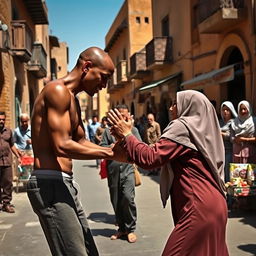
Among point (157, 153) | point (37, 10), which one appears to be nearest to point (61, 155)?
point (157, 153)

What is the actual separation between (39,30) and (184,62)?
9.02 m

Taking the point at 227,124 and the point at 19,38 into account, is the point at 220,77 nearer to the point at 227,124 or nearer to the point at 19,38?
the point at 227,124

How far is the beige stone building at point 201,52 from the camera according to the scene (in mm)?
10102

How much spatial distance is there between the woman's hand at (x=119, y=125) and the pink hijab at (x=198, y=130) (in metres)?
0.28

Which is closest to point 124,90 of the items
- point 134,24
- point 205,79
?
point 134,24

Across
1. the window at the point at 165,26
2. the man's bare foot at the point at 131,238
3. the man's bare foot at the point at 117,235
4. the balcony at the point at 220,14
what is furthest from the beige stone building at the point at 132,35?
the man's bare foot at the point at 131,238

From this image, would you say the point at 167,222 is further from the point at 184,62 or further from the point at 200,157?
the point at 184,62

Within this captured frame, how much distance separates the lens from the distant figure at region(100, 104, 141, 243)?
5.12m

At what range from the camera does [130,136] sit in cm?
261

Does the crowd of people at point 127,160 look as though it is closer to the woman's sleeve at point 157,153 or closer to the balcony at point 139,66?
the woman's sleeve at point 157,153

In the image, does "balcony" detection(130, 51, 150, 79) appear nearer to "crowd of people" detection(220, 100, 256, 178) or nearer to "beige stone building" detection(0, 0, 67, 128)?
"beige stone building" detection(0, 0, 67, 128)

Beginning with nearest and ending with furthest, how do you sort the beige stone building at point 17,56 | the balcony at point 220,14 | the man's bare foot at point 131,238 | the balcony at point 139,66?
the man's bare foot at point 131,238, the balcony at point 220,14, the beige stone building at point 17,56, the balcony at point 139,66

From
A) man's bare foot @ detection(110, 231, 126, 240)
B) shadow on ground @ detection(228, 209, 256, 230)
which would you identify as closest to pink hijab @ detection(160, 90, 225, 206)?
man's bare foot @ detection(110, 231, 126, 240)

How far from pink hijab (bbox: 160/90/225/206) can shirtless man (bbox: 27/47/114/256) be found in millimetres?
470
